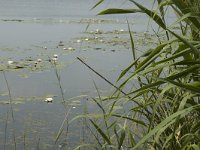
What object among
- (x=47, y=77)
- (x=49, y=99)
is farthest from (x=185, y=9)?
(x=47, y=77)

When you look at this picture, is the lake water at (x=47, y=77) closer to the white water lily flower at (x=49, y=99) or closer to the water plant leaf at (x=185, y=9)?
the white water lily flower at (x=49, y=99)

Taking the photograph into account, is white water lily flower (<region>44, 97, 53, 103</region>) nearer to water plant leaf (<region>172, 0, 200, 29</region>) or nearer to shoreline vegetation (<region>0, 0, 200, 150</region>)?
shoreline vegetation (<region>0, 0, 200, 150</region>)

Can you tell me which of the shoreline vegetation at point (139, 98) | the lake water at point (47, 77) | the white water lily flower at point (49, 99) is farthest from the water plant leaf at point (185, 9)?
the white water lily flower at point (49, 99)

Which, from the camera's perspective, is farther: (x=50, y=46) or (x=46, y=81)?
(x=50, y=46)

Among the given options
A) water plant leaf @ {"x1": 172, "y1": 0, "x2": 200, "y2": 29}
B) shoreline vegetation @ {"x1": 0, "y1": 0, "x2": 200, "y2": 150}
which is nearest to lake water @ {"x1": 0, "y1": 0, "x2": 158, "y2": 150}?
shoreline vegetation @ {"x1": 0, "y1": 0, "x2": 200, "y2": 150}

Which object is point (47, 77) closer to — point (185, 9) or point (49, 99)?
point (49, 99)

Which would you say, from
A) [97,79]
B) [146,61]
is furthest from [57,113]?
[146,61]

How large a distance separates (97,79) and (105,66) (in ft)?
4.02

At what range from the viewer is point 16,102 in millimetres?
4242

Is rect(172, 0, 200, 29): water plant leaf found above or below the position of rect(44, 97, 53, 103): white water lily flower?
above

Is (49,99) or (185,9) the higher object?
(185,9)

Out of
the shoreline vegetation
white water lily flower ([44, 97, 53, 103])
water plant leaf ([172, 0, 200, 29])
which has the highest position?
water plant leaf ([172, 0, 200, 29])

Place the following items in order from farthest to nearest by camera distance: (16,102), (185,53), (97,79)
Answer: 1. (97,79)
2. (16,102)
3. (185,53)

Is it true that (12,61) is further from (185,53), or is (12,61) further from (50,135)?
(185,53)
